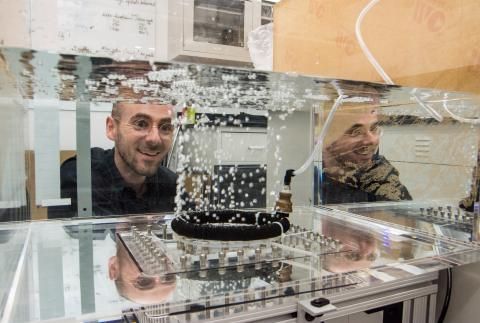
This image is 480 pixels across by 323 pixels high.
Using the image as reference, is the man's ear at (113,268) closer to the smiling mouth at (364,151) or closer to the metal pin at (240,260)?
the metal pin at (240,260)

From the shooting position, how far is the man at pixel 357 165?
4.18 ft

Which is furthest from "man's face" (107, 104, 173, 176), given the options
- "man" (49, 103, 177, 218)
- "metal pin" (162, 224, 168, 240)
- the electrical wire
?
the electrical wire

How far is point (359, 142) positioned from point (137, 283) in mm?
1014

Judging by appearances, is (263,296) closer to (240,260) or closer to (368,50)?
(240,260)

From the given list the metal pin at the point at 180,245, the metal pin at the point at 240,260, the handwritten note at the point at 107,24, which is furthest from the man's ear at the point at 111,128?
the metal pin at the point at 240,260

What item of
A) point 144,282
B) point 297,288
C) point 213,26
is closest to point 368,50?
point 213,26

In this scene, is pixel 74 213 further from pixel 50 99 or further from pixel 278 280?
pixel 278 280

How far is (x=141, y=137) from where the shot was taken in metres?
1.26

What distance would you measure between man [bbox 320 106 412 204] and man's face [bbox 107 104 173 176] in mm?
637

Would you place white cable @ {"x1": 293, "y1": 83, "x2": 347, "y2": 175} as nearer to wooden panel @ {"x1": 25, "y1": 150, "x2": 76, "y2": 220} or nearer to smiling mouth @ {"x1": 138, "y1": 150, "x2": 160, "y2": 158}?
smiling mouth @ {"x1": 138, "y1": 150, "x2": 160, "y2": 158}

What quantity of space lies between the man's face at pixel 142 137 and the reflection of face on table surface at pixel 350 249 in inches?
24.1

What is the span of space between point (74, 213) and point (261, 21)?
1181mm

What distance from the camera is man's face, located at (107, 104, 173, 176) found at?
1.22m

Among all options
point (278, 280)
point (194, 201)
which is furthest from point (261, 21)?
point (278, 280)
